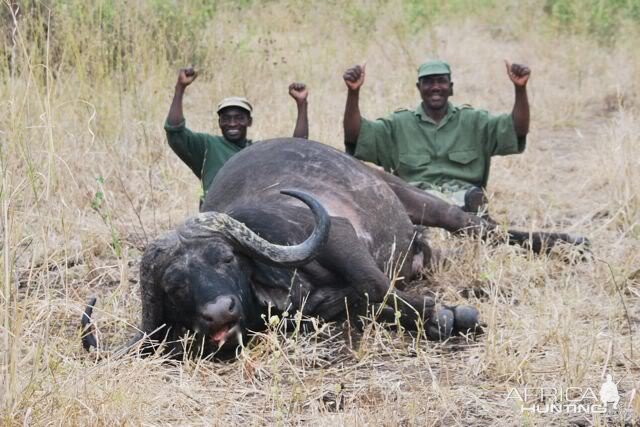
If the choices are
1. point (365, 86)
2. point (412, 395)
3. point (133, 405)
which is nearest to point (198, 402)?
point (133, 405)

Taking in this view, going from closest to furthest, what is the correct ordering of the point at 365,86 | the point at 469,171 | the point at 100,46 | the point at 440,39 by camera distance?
the point at 469,171 < the point at 100,46 < the point at 365,86 < the point at 440,39

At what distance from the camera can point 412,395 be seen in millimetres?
3588

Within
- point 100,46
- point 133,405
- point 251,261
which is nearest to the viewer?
point 133,405

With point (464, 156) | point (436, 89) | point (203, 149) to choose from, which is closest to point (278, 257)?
point (203, 149)

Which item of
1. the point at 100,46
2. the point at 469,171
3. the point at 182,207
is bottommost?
the point at 182,207

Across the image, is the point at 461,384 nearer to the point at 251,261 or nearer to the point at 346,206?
the point at 251,261

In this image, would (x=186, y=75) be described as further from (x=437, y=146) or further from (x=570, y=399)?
(x=570, y=399)

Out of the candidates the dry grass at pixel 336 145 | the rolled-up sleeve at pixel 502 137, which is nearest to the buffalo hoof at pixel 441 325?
the dry grass at pixel 336 145

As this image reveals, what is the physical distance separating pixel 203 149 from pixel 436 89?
5.49ft

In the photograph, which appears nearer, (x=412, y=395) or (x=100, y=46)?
(x=412, y=395)

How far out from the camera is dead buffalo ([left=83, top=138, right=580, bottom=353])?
4.12 m

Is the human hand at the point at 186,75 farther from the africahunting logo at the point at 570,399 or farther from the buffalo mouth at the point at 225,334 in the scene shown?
the africahunting logo at the point at 570,399

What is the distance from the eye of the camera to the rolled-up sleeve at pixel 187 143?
6.32 metres

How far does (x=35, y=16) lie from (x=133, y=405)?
5357 millimetres
